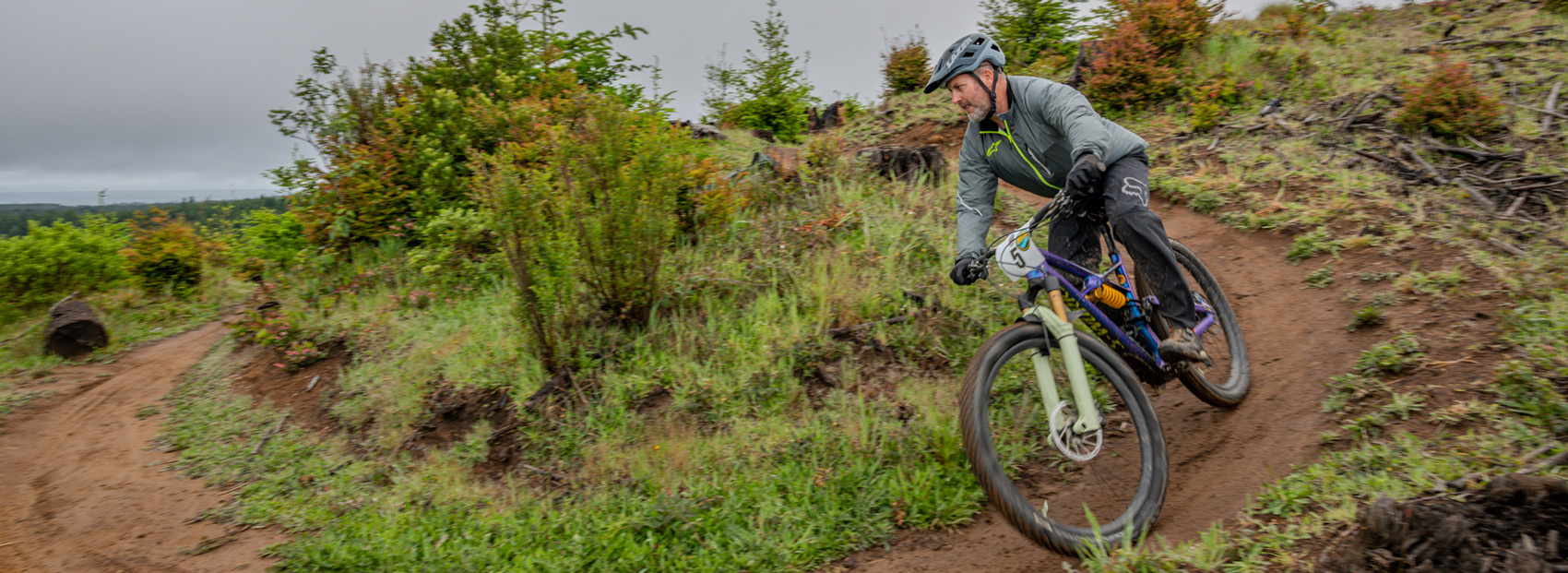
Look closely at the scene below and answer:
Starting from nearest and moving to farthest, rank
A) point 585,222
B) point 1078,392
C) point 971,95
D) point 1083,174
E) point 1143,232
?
point 1078,392, point 1083,174, point 1143,232, point 971,95, point 585,222

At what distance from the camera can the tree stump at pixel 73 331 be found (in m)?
8.23

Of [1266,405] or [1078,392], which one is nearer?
[1078,392]

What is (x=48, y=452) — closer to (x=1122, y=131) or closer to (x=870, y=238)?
(x=870, y=238)

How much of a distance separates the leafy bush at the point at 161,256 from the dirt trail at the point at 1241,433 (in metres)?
11.6

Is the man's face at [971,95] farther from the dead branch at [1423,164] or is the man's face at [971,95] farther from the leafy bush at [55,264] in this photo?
the leafy bush at [55,264]

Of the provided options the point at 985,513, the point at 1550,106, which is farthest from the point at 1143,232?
the point at 1550,106

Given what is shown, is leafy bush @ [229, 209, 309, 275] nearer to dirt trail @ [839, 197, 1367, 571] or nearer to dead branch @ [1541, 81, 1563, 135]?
dirt trail @ [839, 197, 1367, 571]

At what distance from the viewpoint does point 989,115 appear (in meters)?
3.89

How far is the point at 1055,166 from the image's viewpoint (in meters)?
3.97

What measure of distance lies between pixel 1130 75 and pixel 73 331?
12.9m

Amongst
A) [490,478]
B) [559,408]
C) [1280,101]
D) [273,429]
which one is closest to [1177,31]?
[1280,101]

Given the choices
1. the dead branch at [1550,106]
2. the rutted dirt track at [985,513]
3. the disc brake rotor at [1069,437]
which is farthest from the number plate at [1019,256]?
the dead branch at [1550,106]

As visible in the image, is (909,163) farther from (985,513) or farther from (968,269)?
(985,513)

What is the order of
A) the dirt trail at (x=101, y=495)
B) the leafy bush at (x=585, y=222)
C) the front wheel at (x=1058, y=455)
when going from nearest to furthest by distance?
the front wheel at (x=1058, y=455) < the dirt trail at (x=101, y=495) < the leafy bush at (x=585, y=222)
